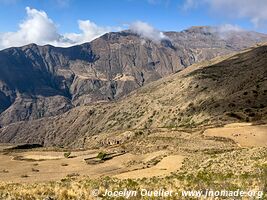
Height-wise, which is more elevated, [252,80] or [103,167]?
[252,80]

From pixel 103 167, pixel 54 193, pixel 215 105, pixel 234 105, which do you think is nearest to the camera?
pixel 54 193

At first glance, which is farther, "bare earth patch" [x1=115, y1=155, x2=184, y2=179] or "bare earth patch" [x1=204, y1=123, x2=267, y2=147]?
"bare earth patch" [x1=204, y1=123, x2=267, y2=147]

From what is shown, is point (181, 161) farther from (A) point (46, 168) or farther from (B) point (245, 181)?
(B) point (245, 181)

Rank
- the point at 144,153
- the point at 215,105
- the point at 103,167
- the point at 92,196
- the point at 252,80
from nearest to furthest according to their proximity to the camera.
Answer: the point at 92,196
the point at 103,167
the point at 144,153
the point at 215,105
the point at 252,80

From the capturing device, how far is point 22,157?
223ft

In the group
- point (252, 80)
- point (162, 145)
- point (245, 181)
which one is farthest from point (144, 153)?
point (252, 80)

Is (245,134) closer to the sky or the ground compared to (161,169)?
closer to the sky

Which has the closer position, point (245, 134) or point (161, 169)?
point (161, 169)

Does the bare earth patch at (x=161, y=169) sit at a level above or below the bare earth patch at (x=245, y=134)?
below

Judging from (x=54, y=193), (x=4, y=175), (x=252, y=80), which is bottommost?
(x=4, y=175)

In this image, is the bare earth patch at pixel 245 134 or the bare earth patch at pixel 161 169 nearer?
the bare earth patch at pixel 161 169

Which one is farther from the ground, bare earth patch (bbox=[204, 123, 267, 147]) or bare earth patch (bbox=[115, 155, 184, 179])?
bare earth patch (bbox=[204, 123, 267, 147])

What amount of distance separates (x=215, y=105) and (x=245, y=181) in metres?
140

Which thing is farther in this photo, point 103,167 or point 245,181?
point 103,167
